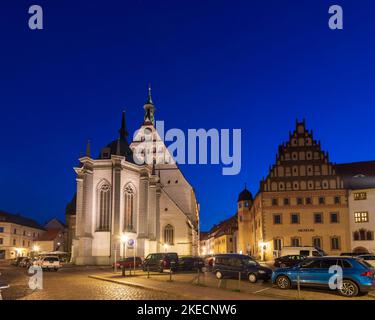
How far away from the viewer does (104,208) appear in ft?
166

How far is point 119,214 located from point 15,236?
46029 millimetres

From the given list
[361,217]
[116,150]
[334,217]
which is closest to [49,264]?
[116,150]

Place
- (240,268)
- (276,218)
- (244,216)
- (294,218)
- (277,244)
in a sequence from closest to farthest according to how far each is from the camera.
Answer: (240,268) < (277,244) < (294,218) < (276,218) < (244,216)

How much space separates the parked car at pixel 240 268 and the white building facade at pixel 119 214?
1714 cm

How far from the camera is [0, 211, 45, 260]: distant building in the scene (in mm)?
82500

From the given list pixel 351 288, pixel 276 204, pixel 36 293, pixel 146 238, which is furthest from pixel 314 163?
pixel 36 293

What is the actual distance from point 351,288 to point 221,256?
10.8 meters

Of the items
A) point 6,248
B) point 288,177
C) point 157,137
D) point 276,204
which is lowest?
point 6,248

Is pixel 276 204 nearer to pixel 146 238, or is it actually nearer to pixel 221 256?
pixel 146 238

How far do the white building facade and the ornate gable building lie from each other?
14078 millimetres

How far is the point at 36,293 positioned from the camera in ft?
60.6

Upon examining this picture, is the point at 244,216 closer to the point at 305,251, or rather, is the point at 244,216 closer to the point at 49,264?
the point at 305,251

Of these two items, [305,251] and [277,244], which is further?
[277,244]
